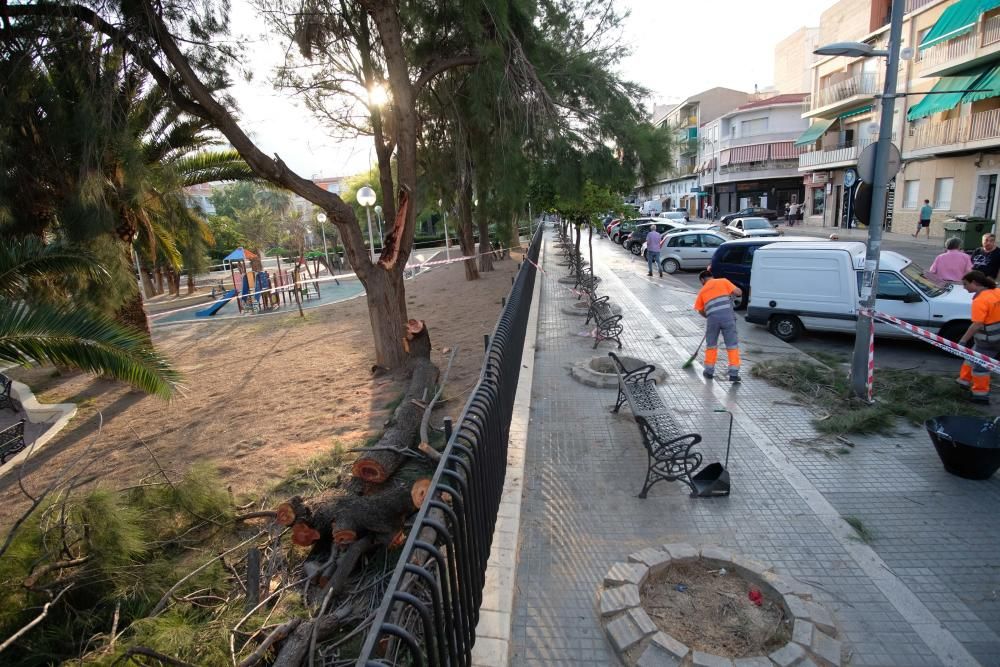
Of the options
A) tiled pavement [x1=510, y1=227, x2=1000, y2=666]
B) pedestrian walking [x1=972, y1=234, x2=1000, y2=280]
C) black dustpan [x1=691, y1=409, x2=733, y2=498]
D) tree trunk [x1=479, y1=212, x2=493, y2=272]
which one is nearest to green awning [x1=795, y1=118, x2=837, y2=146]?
tree trunk [x1=479, y1=212, x2=493, y2=272]

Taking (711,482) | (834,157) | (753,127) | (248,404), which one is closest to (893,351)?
(711,482)

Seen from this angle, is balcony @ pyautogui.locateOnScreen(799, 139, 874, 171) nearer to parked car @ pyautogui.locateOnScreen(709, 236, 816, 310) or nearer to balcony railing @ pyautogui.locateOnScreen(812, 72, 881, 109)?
balcony railing @ pyautogui.locateOnScreen(812, 72, 881, 109)

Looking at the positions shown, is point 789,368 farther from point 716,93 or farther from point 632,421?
point 716,93

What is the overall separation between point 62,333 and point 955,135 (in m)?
28.6

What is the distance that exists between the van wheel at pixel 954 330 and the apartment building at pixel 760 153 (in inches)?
1419

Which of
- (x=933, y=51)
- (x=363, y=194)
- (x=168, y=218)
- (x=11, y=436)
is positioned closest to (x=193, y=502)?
(x=11, y=436)

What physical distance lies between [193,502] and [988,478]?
22.9 feet

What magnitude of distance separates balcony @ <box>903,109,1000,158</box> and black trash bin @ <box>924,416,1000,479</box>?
21.4 metres

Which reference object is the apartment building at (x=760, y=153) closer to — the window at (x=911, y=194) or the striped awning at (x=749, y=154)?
the striped awning at (x=749, y=154)

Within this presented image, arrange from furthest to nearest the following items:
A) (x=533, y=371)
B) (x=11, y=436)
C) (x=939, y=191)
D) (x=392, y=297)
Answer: (x=939, y=191) < (x=392, y=297) < (x=533, y=371) < (x=11, y=436)

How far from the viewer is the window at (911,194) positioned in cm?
2534

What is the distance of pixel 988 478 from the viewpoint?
15.3ft

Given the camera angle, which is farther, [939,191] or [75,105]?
[939,191]

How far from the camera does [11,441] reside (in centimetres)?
675
